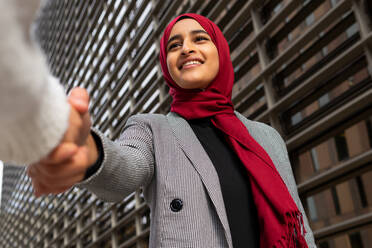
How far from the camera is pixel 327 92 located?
14.6 feet

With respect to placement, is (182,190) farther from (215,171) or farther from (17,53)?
(17,53)

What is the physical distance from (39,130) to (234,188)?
2.09ft

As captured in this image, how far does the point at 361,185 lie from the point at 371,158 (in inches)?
15.2

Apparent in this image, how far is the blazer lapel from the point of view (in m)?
0.81

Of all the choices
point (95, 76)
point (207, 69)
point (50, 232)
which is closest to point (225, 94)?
point (207, 69)

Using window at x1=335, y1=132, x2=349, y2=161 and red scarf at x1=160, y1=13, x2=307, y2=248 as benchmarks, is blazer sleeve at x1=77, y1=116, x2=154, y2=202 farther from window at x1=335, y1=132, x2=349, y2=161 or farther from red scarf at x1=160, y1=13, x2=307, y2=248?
window at x1=335, y1=132, x2=349, y2=161

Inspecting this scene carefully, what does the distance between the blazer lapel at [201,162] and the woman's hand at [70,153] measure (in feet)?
1.37

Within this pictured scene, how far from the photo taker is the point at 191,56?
3.71 ft

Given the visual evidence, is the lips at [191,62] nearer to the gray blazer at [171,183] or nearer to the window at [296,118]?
the gray blazer at [171,183]

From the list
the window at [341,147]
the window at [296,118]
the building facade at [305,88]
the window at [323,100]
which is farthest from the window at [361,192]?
the window at [296,118]

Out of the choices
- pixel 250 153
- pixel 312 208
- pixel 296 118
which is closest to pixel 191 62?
pixel 250 153

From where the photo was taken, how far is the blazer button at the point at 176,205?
0.80 metres

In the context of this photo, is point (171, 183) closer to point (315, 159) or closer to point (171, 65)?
point (171, 65)

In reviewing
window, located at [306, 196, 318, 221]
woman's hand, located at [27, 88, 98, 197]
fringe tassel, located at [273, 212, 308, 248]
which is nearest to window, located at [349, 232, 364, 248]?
window, located at [306, 196, 318, 221]
